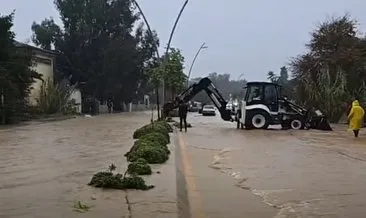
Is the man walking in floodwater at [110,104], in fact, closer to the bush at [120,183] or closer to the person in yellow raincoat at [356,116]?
the person in yellow raincoat at [356,116]

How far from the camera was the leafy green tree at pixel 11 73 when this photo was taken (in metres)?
36.4

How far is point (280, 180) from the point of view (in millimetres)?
12859

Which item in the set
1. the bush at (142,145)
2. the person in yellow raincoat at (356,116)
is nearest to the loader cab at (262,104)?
the person in yellow raincoat at (356,116)

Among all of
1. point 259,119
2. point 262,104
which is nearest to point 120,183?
point 262,104

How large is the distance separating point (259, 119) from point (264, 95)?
1376mm

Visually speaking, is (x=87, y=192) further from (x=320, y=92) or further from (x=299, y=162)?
(x=320, y=92)

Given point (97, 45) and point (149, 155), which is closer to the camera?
point (149, 155)

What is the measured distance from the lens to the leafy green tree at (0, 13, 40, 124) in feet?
119

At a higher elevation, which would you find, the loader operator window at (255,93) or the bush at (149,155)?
the loader operator window at (255,93)

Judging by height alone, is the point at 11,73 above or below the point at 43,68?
below

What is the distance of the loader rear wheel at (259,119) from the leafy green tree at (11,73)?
14.1 meters

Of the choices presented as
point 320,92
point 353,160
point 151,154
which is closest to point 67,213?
point 151,154

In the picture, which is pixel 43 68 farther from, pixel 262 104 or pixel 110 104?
pixel 262 104

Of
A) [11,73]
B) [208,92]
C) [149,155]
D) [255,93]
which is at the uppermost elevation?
[11,73]
